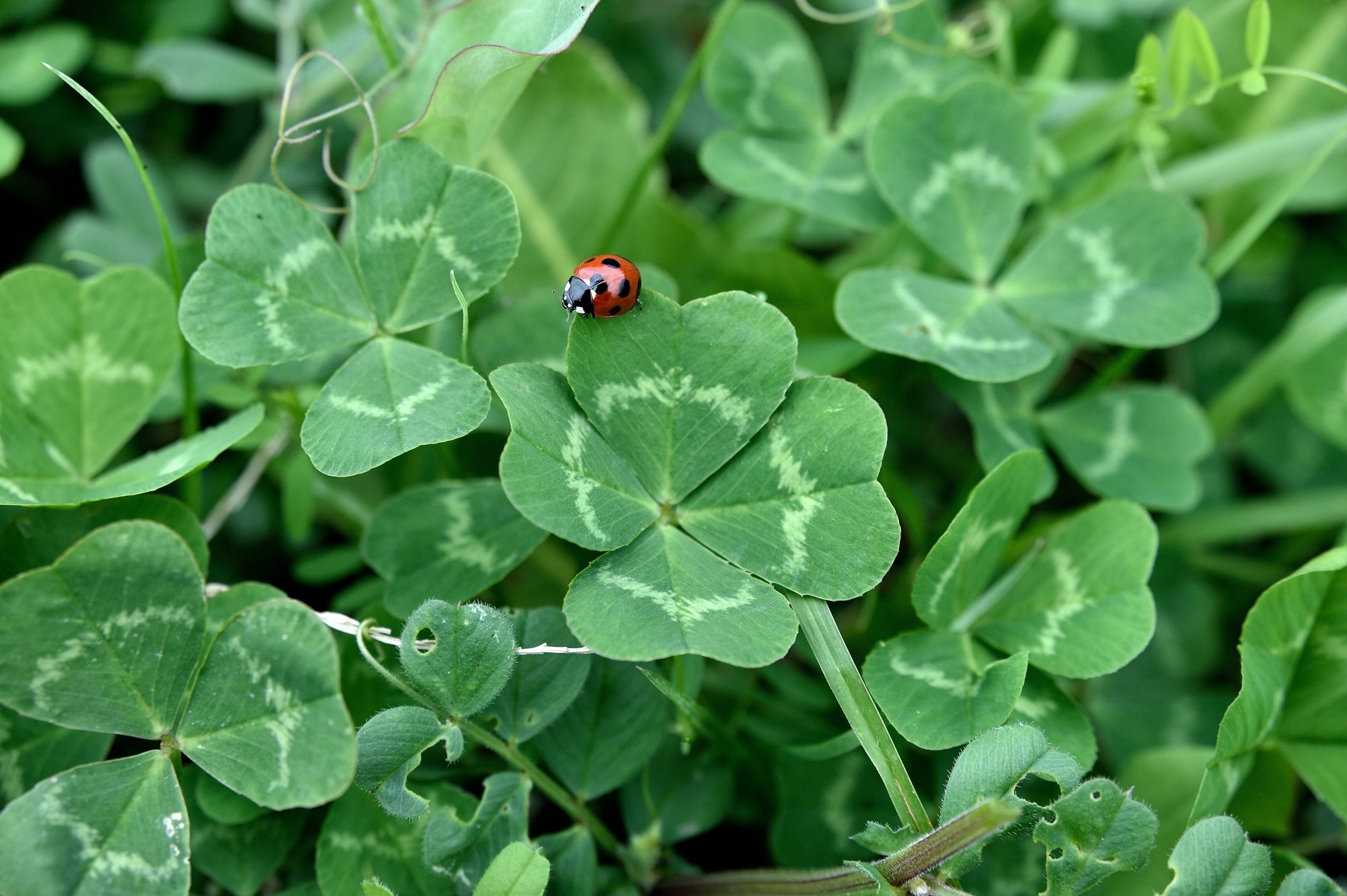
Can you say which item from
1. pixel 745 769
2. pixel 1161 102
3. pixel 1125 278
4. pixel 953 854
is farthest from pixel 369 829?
pixel 1161 102

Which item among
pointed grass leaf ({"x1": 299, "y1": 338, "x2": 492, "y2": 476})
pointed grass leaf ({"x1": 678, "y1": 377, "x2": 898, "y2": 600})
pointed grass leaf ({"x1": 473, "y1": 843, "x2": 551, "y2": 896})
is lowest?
pointed grass leaf ({"x1": 473, "y1": 843, "x2": 551, "y2": 896})

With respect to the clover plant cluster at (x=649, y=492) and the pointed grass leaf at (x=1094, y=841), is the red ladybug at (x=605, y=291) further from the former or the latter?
the pointed grass leaf at (x=1094, y=841)

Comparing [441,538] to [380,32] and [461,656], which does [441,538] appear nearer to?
[461,656]

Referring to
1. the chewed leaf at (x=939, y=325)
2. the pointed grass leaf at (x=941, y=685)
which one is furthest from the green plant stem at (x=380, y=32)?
the pointed grass leaf at (x=941, y=685)

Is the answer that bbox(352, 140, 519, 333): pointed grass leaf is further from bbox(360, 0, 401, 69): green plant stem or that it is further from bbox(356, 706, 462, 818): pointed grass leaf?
bbox(356, 706, 462, 818): pointed grass leaf

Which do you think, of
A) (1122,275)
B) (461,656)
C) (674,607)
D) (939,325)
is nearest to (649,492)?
(674,607)

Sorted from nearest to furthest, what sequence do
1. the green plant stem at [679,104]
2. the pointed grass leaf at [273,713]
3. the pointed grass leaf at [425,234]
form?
the pointed grass leaf at [273,713], the pointed grass leaf at [425,234], the green plant stem at [679,104]

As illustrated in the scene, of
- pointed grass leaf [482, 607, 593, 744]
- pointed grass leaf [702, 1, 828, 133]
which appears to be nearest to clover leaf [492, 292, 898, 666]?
pointed grass leaf [482, 607, 593, 744]
